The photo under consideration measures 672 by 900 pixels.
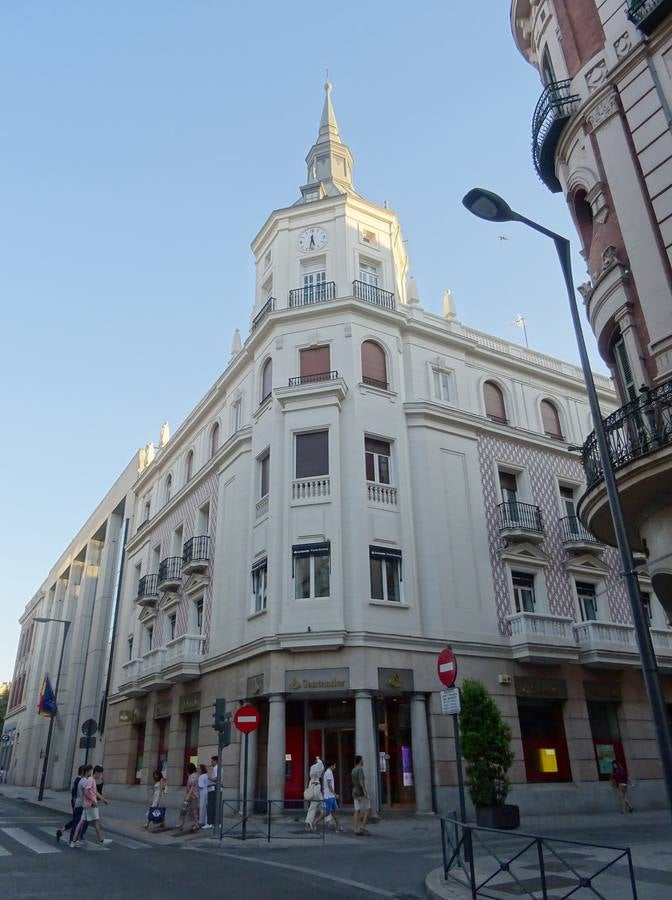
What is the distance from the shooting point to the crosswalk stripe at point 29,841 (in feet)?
43.4

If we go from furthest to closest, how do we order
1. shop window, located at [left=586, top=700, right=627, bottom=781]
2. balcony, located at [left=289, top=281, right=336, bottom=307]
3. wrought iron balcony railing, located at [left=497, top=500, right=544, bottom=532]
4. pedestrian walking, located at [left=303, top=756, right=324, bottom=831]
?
balcony, located at [left=289, top=281, right=336, bottom=307] < wrought iron balcony railing, located at [left=497, top=500, right=544, bottom=532] < shop window, located at [left=586, top=700, right=627, bottom=781] < pedestrian walking, located at [left=303, top=756, right=324, bottom=831]

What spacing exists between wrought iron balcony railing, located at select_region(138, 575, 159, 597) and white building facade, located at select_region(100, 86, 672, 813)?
4.64 ft

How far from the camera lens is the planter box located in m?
15.4

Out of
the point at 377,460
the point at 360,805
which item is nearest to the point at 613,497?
the point at 360,805

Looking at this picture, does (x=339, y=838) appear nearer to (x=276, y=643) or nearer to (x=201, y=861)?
(x=201, y=861)

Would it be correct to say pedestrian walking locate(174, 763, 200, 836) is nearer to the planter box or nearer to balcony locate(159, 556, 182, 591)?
the planter box

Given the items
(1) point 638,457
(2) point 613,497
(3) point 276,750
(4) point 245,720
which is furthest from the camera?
(3) point 276,750

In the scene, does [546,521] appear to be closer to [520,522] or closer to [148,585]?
[520,522]

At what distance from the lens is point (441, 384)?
25234 millimetres

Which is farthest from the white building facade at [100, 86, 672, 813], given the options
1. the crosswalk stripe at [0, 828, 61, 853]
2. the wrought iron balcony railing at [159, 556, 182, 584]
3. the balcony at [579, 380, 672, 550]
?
the balcony at [579, 380, 672, 550]

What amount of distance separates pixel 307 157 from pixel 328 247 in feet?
35.0

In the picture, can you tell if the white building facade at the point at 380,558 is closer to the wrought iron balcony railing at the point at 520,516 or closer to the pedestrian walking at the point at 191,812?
the wrought iron balcony railing at the point at 520,516

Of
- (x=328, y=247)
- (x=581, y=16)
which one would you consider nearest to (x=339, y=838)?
(x=581, y=16)

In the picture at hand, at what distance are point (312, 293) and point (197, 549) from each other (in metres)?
10.8
